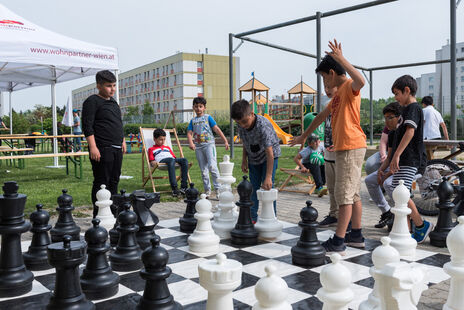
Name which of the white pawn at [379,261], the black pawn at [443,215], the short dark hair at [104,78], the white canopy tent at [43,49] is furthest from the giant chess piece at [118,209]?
the white canopy tent at [43,49]

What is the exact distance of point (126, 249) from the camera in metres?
2.66

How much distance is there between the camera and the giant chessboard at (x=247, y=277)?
2.09 meters

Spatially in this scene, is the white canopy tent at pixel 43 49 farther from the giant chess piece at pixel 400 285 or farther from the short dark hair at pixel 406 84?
the giant chess piece at pixel 400 285

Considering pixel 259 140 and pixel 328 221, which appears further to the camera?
pixel 328 221

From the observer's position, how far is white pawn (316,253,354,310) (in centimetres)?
155

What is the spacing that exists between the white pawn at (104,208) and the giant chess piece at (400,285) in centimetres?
248

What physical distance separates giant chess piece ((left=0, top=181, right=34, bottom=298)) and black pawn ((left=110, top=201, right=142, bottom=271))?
0.50m

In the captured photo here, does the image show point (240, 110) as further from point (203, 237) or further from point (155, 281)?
point (155, 281)

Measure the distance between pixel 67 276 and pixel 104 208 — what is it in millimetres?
1820

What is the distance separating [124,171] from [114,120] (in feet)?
18.8

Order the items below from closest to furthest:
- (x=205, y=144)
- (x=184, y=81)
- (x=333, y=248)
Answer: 1. (x=333, y=248)
2. (x=205, y=144)
3. (x=184, y=81)

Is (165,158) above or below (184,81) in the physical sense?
below

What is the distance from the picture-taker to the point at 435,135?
5680 millimetres

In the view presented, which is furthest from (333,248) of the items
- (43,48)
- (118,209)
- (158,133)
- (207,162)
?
(43,48)
